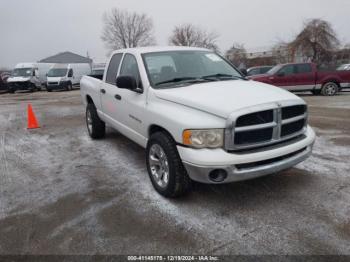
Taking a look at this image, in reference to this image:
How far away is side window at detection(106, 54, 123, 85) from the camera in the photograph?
15.8 feet

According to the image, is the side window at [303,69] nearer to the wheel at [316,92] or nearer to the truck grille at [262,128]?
the wheel at [316,92]

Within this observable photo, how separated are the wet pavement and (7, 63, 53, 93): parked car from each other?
→ 19515 mm

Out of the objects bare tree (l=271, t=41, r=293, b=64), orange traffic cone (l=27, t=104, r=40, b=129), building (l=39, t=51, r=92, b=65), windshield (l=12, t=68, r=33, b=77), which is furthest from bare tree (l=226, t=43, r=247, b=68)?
orange traffic cone (l=27, t=104, r=40, b=129)

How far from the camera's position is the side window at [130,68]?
403cm

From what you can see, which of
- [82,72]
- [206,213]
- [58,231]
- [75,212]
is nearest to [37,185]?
[75,212]

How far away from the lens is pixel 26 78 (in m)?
22.1

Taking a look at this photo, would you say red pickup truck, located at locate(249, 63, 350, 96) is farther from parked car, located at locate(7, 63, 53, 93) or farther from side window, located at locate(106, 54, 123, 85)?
parked car, located at locate(7, 63, 53, 93)

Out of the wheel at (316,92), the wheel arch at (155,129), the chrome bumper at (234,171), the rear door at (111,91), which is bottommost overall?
the chrome bumper at (234,171)

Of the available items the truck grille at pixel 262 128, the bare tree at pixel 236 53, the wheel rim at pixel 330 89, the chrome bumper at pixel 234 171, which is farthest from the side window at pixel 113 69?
the bare tree at pixel 236 53

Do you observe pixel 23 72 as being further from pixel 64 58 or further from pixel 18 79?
pixel 64 58

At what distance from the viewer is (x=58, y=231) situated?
293 centimetres

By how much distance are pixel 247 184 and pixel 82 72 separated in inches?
1003

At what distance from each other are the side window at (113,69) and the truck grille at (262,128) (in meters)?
2.71

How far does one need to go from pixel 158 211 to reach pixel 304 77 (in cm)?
1285
